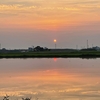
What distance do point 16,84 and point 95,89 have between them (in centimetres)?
464

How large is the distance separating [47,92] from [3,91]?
2118mm

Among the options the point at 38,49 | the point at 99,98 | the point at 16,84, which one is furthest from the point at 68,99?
the point at 38,49

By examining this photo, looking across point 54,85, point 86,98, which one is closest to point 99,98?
point 86,98

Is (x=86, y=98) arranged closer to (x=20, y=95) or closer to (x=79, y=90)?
(x=79, y=90)

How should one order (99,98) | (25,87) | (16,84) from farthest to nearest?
(16,84) → (25,87) → (99,98)

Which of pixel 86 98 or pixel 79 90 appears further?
pixel 79 90

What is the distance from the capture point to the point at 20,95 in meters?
12.6

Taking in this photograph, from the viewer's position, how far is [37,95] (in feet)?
41.6

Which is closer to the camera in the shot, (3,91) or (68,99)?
(68,99)

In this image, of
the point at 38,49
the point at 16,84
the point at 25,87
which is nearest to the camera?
the point at 25,87

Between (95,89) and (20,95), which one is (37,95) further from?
(95,89)

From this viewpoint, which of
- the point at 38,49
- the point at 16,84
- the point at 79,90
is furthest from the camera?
the point at 38,49

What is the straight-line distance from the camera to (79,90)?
13.8 metres

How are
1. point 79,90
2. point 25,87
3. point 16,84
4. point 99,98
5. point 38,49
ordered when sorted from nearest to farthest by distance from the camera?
point 99,98
point 79,90
point 25,87
point 16,84
point 38,49
